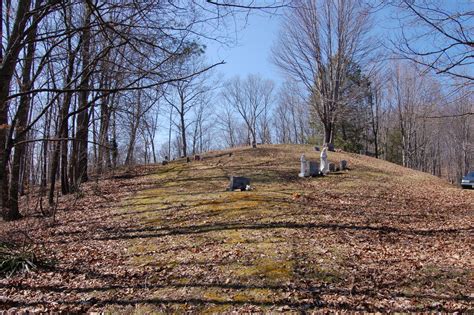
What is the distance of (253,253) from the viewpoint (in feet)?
18.2

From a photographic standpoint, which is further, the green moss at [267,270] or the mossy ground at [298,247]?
the green moss at [267,270]

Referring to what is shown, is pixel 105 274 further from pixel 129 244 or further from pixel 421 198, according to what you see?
pixel 421 198

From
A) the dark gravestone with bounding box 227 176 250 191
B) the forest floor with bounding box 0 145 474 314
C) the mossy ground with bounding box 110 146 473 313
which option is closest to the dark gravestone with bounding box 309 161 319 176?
the mossy ground with bounding box 110 146 473 313

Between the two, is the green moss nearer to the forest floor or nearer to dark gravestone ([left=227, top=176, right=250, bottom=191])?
the forest floor

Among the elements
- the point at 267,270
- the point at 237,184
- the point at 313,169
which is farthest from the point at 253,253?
the point at 313,169

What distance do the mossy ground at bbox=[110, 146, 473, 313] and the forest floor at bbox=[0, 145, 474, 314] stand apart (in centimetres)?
2

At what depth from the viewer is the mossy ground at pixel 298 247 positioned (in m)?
4.14

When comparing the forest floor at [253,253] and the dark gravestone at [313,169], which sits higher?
the dark gravestone at [313,169]

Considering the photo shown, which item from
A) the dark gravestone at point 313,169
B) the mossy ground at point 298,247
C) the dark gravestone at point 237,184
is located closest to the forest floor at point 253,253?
the mossy ground at point 298,247

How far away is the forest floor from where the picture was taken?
4.15m

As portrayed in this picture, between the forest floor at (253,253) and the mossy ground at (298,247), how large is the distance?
0.02 meters

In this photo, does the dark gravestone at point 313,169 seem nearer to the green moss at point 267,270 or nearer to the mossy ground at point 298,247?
the mossy ground at point 298,247

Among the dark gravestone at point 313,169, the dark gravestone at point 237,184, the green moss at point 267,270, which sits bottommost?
the green moss at point 267,270

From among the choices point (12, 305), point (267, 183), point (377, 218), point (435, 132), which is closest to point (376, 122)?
point (435, 132)
